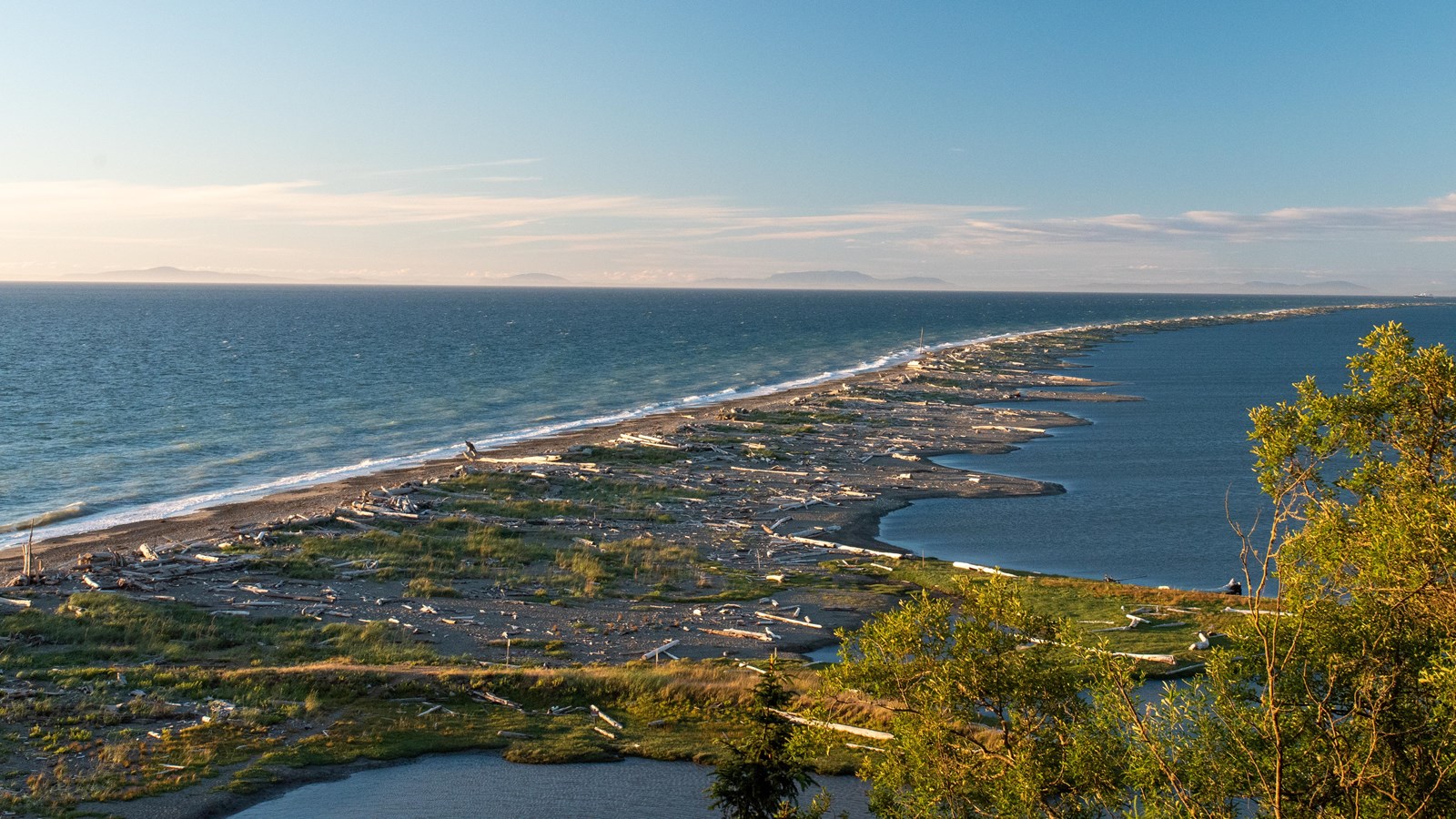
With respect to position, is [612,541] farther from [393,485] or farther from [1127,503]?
[1127,503]

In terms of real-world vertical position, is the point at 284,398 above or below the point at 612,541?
above

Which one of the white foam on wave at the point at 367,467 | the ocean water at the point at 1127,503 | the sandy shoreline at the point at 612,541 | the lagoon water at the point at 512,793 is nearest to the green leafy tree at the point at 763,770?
the lagoon water at the point at 512,793

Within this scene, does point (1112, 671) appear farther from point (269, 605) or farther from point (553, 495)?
point (553, 495)

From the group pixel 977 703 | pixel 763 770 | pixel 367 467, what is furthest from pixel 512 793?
pixel 367 467

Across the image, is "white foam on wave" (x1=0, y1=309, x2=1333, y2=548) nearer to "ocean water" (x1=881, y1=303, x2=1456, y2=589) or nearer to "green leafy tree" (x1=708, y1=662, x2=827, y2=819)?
"ocean water" (x1=881, y1=303, x2=1456, y2=589)

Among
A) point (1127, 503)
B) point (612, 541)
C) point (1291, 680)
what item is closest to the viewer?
point (1291, 680)

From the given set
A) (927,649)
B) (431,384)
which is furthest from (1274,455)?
(431,384)

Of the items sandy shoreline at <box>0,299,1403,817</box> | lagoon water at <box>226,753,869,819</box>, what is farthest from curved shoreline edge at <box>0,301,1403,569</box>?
lagoon water at <box>226,753,869,819</box>
